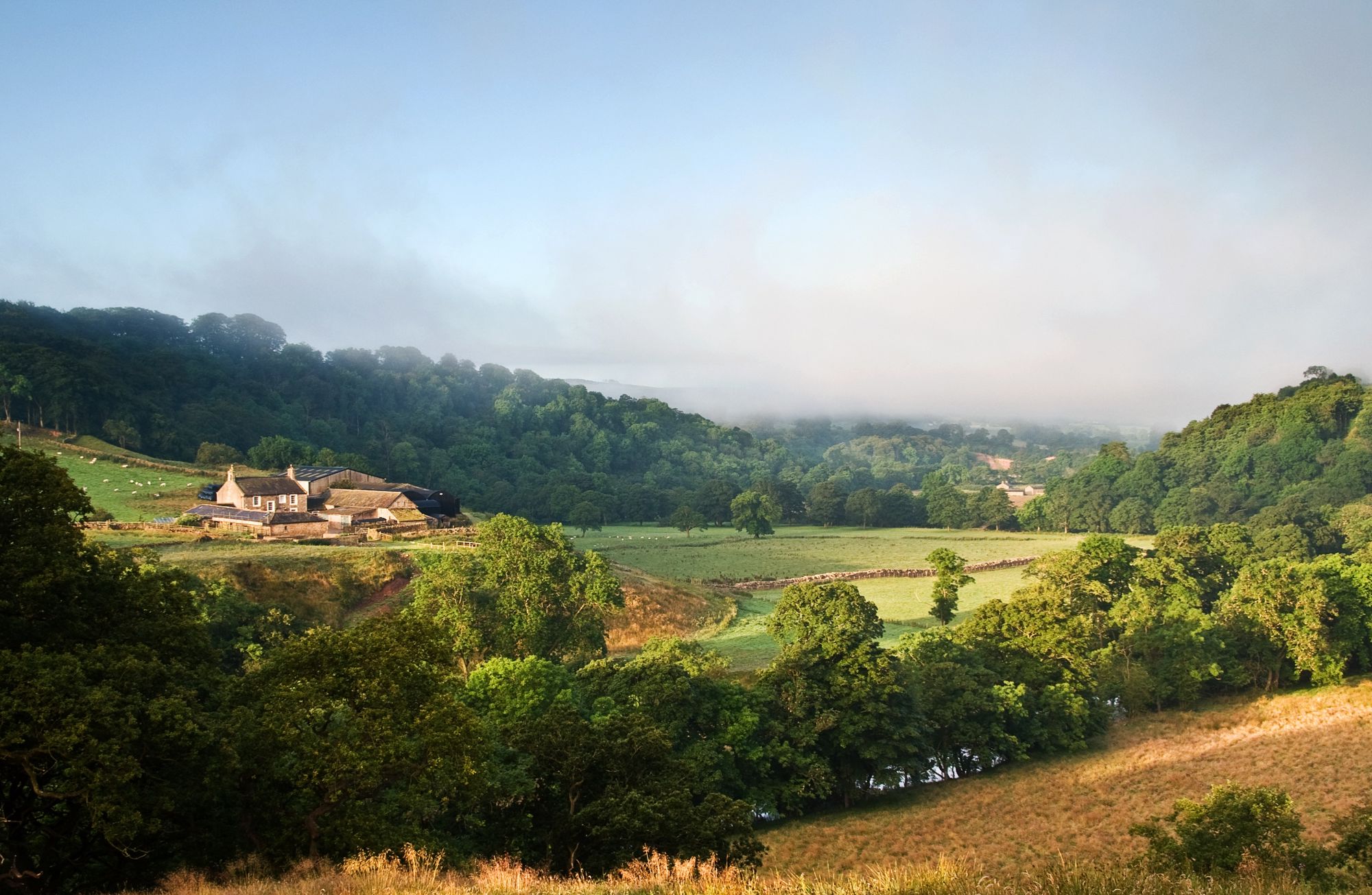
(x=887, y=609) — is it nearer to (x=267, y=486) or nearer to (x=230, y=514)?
(x=230, y=514)

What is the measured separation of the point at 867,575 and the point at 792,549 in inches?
715

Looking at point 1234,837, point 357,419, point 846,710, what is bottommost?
point 846,710

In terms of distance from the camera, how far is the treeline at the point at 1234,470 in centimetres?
10406

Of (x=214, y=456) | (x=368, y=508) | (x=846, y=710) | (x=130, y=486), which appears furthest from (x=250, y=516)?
(x=846, y=710)

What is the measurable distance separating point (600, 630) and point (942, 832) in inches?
713

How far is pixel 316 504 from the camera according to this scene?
6106 cm

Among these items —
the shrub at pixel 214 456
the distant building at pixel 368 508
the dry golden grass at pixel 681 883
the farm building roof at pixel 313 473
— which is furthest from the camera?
the shrub at pixel 214 456

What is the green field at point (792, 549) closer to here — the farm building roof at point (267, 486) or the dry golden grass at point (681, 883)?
the farm building roof at point (267, 486)

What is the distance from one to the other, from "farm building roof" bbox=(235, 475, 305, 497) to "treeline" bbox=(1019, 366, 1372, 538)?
96.2 meters

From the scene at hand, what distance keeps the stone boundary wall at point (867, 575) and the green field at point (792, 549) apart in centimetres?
171

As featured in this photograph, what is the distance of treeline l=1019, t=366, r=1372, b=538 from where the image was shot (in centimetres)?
10406

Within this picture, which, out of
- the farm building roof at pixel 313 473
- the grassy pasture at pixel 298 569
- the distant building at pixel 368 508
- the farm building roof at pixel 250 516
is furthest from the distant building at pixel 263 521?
the farm building roof at pixel 313 473

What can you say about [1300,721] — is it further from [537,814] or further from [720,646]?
[537,814]

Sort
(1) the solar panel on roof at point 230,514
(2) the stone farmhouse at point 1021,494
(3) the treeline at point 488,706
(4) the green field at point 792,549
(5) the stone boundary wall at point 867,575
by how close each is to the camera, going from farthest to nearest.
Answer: (2) the stone farmhouse at point 1021,494, (4) the green field at point 792,549, (5) the stone boundary wall at point 867,575, (1) the solar panel on roof at point 230,514, (3) the treeline at point 488,706
